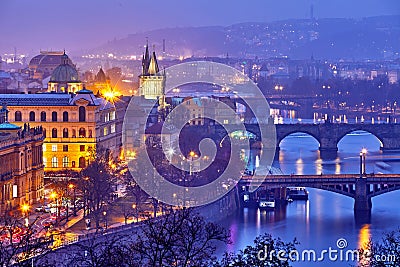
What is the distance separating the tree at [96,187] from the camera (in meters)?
26.0

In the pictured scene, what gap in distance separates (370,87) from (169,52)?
5044 cm

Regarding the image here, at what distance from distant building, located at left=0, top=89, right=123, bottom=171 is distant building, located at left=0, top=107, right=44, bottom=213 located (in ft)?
14.6

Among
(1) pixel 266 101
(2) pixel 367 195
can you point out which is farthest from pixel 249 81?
(2) pixel 367 195

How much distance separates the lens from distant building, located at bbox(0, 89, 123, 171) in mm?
33281

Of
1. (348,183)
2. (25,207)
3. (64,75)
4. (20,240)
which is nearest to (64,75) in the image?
(64,75)

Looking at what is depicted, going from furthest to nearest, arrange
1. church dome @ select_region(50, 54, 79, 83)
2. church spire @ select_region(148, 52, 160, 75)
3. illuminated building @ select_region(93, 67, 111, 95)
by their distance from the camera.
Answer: church spire @ select_region(148, 52, 160, 75) < illuminated building @ select_region(93, 67, 111, 95) < church dome @ select_region(50, 54, 79, 83)

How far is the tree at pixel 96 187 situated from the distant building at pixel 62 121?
12.1ft

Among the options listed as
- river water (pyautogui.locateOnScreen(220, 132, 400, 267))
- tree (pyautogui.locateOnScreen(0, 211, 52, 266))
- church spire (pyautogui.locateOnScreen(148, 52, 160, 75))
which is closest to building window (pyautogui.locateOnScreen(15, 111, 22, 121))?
river water (pyautogui.locateOnScreen(220, 132, 400, 267))

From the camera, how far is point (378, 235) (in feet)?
86.1

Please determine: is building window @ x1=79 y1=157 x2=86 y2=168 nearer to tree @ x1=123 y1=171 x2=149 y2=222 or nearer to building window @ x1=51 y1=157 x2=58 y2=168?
building window @ x1=51 y1=157 x2=58 y2=168

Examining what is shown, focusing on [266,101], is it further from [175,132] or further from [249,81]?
[175,132]

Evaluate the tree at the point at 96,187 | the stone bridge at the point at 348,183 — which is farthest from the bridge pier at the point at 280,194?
the tree at the point at 96,187

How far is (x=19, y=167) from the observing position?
26.9 metres

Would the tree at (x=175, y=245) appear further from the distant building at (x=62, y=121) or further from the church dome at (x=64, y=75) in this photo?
the church dome at (x=64, y=75)
